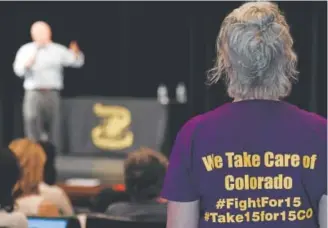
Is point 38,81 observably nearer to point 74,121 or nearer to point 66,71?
point 74,121

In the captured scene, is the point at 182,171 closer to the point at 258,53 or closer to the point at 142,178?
the point at 258,53

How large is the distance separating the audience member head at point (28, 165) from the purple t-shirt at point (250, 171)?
138cm

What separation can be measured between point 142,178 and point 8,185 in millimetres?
702

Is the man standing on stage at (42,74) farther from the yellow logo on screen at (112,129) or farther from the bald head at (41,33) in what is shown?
the yellow logo on screen at (112,129)

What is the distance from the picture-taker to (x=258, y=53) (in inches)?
60.3

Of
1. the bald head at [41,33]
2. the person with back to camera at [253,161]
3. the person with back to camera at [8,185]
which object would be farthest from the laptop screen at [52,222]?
the bald head at [41,33]

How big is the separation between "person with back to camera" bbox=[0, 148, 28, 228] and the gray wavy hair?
2.60 feet

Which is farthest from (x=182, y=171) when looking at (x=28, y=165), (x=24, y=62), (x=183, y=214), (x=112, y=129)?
(x=112, y=129)

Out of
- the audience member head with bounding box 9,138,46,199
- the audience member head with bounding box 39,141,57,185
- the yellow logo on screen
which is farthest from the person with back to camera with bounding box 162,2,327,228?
the yellow logo on screen

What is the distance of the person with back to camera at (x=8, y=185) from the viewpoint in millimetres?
2107

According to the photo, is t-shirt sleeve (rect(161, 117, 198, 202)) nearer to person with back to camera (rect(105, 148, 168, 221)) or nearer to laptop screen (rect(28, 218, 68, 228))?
laptop screen (rect(28, 218, 68, 228))

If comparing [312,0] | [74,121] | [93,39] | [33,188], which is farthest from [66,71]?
[33,188]

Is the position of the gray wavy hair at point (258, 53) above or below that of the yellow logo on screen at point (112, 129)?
above

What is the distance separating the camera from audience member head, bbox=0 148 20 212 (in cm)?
211
